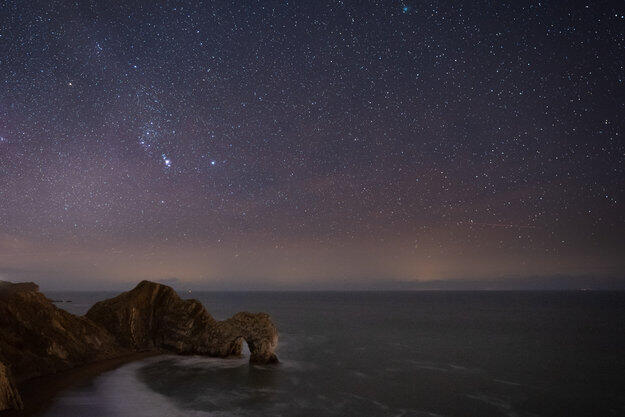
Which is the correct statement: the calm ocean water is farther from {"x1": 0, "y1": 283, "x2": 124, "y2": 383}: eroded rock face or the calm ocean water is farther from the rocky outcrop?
{"x1": 0, "y1": 283, "x2": 124, "y2": 383}: eroded rock face

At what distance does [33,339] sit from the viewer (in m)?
25.5

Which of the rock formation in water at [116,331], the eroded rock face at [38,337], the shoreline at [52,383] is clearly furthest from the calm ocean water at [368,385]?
the eroded rock face at [38,337]

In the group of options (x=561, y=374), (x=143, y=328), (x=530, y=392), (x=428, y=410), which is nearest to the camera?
(x=428, y=410)

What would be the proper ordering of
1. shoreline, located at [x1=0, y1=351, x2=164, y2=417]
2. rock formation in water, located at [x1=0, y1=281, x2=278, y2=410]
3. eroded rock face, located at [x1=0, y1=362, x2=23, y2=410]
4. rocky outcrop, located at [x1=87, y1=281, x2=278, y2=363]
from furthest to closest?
rocky outcrop, located at [x1=87, y1=281, x2=278, y2=363]
rock formation in water, located at [x1=0, y1=281, x2=278, y2=410]
shoreline, located at [x1=0, y1=351, x2=164, y2=417]
eroded rock face, located at [x1=0, y1=362, x2=23, y2=410]

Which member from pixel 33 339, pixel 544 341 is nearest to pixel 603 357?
pixel 544 341

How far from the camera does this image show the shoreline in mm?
18312

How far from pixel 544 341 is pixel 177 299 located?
168ft

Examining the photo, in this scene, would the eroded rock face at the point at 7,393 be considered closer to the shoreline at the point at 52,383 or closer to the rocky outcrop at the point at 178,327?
the shoreline at the point at 52,383

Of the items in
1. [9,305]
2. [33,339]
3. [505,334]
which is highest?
[9,305]

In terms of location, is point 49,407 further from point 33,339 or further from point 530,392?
point 530,392

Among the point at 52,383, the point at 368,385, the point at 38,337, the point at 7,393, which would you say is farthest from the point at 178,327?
the point at 368,385

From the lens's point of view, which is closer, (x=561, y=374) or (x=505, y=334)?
(x=561, y=374)

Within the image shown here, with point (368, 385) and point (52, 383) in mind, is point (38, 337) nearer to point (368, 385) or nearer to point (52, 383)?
point (52, 383)

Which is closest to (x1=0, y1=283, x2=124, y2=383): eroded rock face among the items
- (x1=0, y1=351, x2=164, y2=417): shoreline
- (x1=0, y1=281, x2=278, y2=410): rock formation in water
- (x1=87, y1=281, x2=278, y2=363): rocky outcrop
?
(x1=0, y1=281, x2=278, y2=410): rock formation in water
